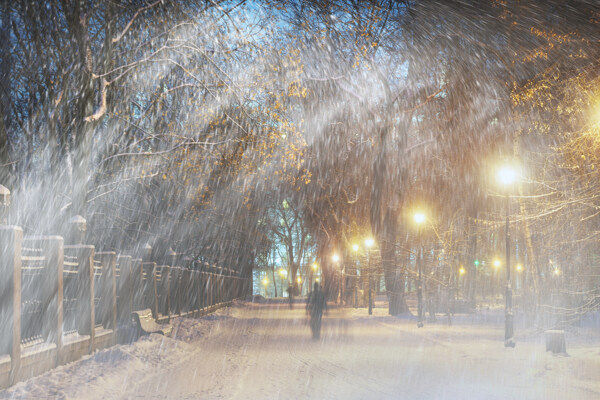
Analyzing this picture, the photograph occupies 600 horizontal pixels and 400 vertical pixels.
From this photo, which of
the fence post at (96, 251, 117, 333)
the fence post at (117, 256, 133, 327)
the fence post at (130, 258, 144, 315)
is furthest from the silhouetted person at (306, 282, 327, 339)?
the fence post at (96, 251, 117, 333)

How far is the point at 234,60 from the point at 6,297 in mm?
8533

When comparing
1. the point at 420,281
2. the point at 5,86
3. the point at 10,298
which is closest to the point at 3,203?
the point at 10,298

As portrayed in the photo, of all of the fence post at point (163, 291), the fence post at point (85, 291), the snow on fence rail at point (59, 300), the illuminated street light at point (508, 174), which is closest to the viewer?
the snow on fence rail at point (59, 300)

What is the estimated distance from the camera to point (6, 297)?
29.2 feet

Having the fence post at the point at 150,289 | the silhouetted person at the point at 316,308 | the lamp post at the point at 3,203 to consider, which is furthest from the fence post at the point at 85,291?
the silhouetted person at the point at 316,308

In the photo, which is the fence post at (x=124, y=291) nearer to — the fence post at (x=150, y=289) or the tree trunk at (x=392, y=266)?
the fence post at (x=150, y=289)

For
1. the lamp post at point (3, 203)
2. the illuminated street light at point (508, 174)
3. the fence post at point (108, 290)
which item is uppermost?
the illuminated street light at point (508, 174)

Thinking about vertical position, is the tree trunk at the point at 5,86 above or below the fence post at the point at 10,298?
above

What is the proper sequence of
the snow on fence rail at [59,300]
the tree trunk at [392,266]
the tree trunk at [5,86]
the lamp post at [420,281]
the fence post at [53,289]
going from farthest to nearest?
the tree trunk at [392,266] < the lamp post at [420,281] < the tree trunk at [5,86] < the fence post at [53,289] < the snow on fence rail at [59,300]

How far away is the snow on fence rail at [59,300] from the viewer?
8.88 m

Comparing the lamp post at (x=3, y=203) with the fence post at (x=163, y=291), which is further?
the fence post at (x=163, y=291)

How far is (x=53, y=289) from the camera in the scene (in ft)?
36.3

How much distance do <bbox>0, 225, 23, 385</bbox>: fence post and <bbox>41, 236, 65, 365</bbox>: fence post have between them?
5.97 ft

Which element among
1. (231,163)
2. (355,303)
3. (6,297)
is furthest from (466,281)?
(6,297)
